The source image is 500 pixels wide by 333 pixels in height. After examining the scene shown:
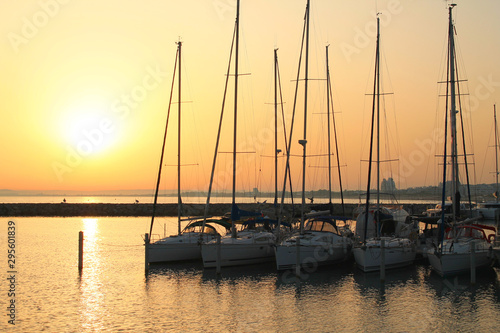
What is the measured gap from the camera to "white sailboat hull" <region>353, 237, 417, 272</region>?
27438 millimetres

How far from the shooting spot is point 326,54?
42.2 m

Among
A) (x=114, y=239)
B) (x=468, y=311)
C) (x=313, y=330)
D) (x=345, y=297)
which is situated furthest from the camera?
(x=114, y=239)

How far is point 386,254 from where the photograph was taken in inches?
1094

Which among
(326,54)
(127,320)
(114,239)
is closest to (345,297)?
(127,320)

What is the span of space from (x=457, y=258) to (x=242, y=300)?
10998mm

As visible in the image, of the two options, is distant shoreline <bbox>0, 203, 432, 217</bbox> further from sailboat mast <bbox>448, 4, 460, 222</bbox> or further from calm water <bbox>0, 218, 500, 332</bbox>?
calm water <bbox>0, 218, 500, 332</bbox>

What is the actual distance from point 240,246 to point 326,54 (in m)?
19.8

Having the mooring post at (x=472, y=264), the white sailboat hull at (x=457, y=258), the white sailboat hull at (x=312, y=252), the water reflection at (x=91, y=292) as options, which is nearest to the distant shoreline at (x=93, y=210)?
the water reflection at (x=91, y=292)

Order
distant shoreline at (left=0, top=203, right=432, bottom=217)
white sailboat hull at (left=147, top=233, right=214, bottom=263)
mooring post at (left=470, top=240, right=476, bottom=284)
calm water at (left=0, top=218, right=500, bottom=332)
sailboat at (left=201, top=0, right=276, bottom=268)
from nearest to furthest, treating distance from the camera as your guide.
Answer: calm water at (left=0, top=218, right=500, bottom=332) < mooring post at (left=470, top=240, right=476, bottom=284) < sailboat at (left=201, top=0, right=276, bottom=268) < white sailboat hull at (left=147, top=233, right=214, bottom=263) < distant shoreline at (left=0, top=203, right=432, bottom=217)

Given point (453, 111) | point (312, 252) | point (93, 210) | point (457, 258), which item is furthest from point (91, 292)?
point (93, 210)

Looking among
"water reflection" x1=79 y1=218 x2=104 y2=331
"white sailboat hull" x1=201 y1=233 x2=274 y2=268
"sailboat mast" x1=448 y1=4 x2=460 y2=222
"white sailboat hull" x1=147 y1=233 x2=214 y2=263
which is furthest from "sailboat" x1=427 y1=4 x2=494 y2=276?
"water reflection" x1=79 y1=218 x2=104 y2=331

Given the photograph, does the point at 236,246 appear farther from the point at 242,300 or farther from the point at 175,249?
the point at 242,300

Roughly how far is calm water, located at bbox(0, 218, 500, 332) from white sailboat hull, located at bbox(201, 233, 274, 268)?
55 cm

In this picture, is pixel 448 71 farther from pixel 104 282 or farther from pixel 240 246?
pixel 104 282
